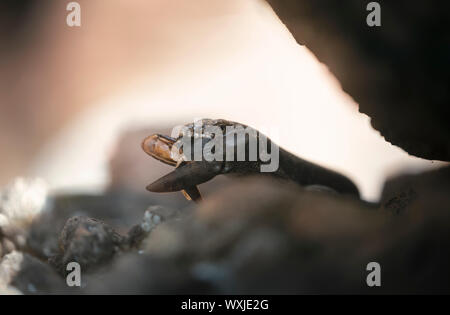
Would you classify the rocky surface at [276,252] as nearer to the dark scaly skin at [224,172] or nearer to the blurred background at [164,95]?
the dark scaly skin at [224,172]

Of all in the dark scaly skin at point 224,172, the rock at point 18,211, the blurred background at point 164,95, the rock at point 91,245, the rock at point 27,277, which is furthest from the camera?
the blurred background at point 164,95

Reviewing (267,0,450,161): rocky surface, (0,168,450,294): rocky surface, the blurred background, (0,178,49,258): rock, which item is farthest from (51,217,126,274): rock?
the blurred background

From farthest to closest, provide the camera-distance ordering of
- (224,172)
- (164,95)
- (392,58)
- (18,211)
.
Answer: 1. (164,95)
2. (18,211)
3. (224,172)
4. (392,58)

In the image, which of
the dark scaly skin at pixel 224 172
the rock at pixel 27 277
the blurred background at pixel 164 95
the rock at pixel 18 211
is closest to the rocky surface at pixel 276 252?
the rock at pixel 27 277

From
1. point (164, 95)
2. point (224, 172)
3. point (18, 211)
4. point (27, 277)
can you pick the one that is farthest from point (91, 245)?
point (164, 95)

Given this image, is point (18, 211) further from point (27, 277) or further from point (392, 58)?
point (392, 58)

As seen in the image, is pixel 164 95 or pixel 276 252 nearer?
pixel 276 252
